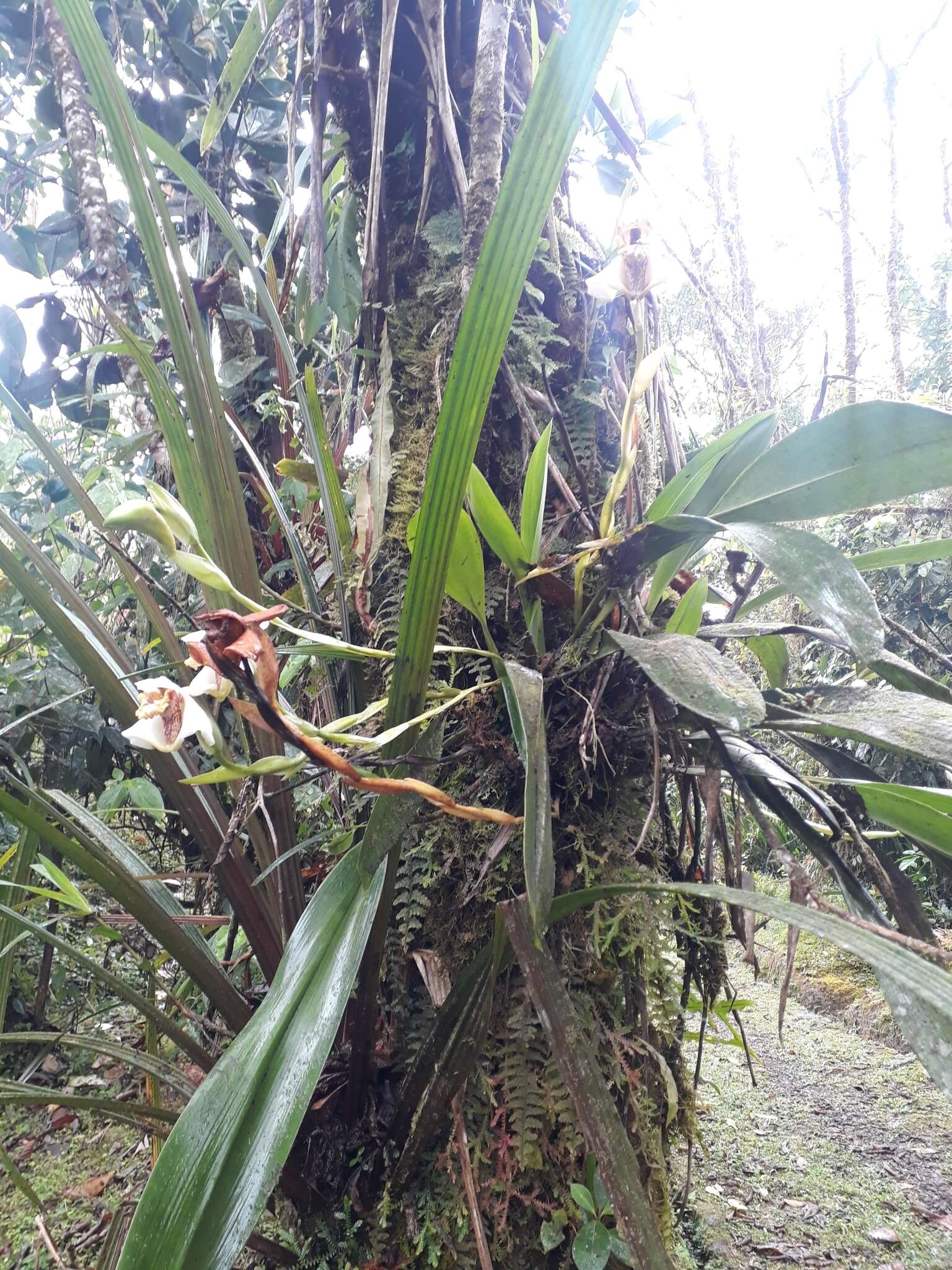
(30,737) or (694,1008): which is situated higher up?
(30,737)

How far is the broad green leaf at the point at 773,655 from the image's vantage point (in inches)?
22.0

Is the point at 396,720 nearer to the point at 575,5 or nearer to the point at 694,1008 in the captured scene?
the point at 575,5

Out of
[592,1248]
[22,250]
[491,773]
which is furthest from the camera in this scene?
[22,250]

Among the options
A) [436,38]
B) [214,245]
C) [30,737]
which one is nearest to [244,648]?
[436,38]

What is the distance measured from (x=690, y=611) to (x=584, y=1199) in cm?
40

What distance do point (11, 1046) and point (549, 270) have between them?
49.7 inches

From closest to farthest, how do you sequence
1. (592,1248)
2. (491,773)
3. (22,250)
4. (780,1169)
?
1. (592,1248)
2. (491,773)
3. (780,1169)
4. (22,250)

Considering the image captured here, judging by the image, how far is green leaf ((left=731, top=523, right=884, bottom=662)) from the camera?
34cm

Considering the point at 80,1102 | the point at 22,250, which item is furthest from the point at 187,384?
the point at 22,250

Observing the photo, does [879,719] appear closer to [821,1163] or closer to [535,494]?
[535,494]

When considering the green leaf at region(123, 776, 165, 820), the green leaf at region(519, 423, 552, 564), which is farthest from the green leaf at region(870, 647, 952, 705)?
the green leaf at region(123, 776, 165, 820)

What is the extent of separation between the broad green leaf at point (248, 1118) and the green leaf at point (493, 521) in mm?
256

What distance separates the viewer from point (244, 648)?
29 cm

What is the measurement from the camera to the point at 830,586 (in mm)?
352
